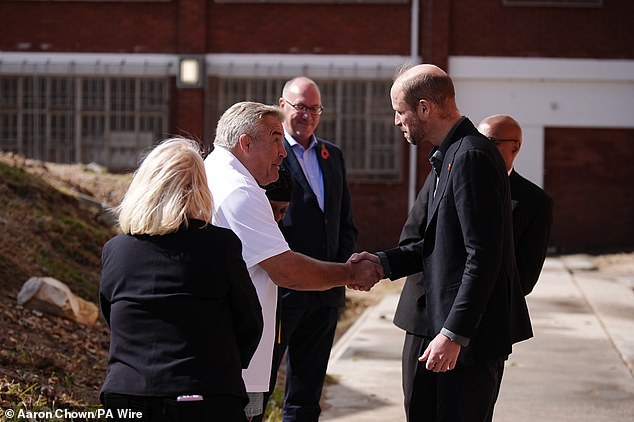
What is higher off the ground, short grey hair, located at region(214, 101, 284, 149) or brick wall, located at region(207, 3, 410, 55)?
brick wall, located at region(207, 3, 410, 55)

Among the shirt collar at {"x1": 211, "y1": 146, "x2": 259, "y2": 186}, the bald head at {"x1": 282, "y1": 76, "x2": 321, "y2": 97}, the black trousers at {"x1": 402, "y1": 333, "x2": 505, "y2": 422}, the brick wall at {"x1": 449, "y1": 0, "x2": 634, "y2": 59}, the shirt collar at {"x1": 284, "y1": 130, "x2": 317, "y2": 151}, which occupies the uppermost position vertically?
the brick wall at {"x1": 449, "y1": 0, "x2": 634, "y2": 59}

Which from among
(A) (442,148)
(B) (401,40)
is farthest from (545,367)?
(B) (401,40)

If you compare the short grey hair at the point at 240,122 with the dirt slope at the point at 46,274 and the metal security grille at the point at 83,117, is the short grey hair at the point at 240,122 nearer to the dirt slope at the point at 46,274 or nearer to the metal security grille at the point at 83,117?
the dirt slope at the point at 46,274

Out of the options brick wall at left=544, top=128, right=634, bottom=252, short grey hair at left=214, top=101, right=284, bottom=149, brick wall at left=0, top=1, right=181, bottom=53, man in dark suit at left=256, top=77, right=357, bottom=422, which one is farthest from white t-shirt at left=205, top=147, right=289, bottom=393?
brick wall at left=0, top=1, right=181, bottom=53

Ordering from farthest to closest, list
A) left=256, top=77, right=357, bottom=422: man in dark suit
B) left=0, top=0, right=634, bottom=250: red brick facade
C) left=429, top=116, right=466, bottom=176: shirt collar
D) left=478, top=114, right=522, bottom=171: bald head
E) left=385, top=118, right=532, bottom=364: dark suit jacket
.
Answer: left=0, top=0, right=634, bottom=250: red brick facade, left=256, top=77, right=357, bottom=422: man in dark suit, left=478, top=114, right=522, bottom=171: bald head, left=429, top=116, right=466, bottom=176: shirt collar, left=385, top=118, right=532, bottom=364: dark suit jacket

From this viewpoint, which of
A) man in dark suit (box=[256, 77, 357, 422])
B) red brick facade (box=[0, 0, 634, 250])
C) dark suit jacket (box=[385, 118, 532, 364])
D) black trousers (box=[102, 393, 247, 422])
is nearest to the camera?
black trousers (box=[102, 393, 247, 422])

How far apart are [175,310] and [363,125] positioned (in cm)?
1777

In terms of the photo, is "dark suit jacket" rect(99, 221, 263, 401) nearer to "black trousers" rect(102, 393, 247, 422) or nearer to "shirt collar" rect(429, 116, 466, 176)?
"black trousers" rect(102, 393, 247, 422)

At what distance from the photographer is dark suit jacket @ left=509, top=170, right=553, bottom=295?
538 cm

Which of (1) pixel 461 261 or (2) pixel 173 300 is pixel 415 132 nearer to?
(1) pixel 461 261

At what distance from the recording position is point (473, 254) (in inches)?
170

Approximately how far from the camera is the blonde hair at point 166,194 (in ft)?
12.5

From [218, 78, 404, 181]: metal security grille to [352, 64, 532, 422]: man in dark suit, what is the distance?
16540mm

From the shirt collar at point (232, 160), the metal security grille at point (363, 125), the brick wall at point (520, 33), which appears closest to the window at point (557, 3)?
the brick wall at point (520, 33)
